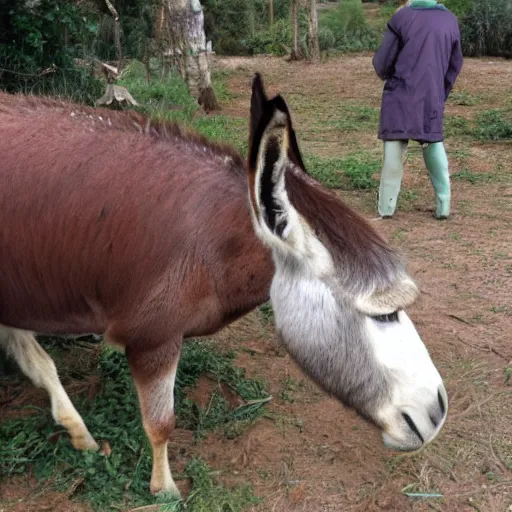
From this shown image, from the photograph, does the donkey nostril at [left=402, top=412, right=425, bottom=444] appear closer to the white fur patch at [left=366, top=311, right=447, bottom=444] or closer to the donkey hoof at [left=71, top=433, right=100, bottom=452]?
the white fur patch at [left=366, top=311, right=447, bottom=444]

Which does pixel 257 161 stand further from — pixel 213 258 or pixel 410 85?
pixel 410 85

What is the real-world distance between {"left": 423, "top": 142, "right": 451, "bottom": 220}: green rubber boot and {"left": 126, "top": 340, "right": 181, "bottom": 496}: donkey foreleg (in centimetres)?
455

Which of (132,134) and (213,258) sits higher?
(132,134)

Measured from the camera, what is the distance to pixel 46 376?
3.49 m

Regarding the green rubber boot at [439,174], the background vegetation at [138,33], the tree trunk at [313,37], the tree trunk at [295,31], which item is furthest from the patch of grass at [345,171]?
the tree trunk at [313,37]

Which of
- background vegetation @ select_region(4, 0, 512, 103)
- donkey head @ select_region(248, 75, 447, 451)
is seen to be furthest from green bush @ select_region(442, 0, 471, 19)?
donkey head @ select_region(248, 75, 447, 451)

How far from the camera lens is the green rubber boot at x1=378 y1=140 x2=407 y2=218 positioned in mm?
6512

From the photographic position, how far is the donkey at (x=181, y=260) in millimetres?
2393

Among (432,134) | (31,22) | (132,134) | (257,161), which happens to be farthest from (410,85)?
(257,161)

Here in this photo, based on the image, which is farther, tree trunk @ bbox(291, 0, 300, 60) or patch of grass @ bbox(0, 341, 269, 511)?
tree trunk @ bbox(291, 0, 300, 60)

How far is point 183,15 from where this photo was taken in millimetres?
11219

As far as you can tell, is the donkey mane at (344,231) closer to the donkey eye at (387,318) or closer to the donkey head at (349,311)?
the donkey head at (349,311)

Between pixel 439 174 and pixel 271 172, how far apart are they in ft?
16.2

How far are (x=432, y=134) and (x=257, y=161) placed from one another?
4.69 metres
